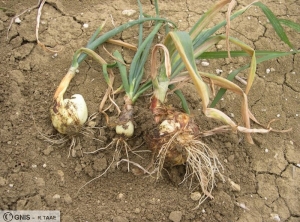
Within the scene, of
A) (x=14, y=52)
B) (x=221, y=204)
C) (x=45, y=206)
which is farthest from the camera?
(x=14, y=52)

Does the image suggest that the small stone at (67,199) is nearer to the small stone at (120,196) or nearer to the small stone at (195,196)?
the small stone at (120,196)

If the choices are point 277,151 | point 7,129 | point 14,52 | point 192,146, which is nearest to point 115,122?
point 192,146

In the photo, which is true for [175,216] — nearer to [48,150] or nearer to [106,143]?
[106,143]

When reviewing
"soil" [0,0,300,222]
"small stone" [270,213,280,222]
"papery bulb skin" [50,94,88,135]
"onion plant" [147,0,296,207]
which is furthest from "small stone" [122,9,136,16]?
"small stone" [270,213,280,222]

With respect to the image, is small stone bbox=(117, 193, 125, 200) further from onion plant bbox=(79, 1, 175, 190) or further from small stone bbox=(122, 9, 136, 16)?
small stone bbox=(122, 9, 136, 16)

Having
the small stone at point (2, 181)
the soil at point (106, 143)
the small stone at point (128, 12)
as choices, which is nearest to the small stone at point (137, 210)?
the soil at point (106, 143)

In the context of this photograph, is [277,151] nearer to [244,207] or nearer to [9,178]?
[244,207]
